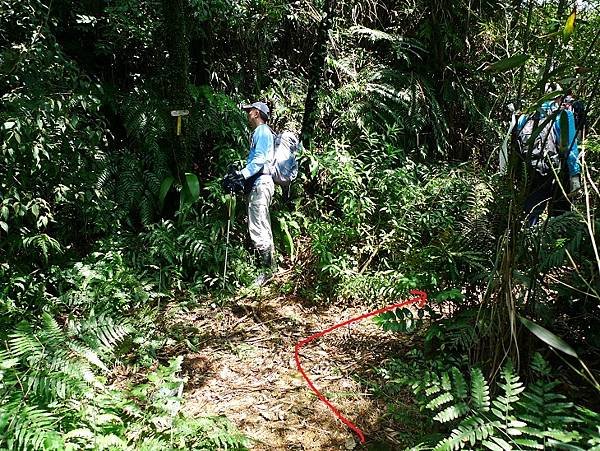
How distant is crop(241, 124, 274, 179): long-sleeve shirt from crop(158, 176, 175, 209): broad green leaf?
830mm

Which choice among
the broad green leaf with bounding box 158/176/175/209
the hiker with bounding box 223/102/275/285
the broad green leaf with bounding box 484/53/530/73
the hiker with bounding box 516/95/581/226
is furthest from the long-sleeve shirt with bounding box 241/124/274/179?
the broad green leaf with bounding box 484/53/530/73

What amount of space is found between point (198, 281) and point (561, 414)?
327 cm

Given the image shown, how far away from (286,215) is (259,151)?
89 cm

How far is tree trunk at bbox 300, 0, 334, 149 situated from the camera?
5.48m

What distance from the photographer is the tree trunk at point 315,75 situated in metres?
5.48

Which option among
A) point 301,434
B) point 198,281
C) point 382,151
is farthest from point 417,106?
point 301,434

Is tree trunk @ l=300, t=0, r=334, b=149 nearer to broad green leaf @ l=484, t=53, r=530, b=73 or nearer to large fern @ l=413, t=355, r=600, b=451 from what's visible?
broad green leaf @ l=484, t=53, r=530, b=73

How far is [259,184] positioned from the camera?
4.96m

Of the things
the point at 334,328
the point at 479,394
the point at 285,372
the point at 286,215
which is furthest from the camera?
the point at 286,215

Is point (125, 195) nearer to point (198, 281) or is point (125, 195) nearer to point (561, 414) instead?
point (198, 281)

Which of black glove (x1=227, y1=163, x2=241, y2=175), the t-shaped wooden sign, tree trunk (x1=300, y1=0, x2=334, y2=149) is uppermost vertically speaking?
tree trunk (x1=300, y1=0, x2=334, y2=149)

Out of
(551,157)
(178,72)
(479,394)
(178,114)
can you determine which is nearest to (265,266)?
(178,114)

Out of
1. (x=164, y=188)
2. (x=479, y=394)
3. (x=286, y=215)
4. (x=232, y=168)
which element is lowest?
(x=479, y=394)

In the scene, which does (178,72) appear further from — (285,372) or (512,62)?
(512,62)
